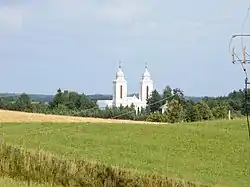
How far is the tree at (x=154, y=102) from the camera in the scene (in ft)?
287

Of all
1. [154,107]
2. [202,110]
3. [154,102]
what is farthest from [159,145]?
[154,102]

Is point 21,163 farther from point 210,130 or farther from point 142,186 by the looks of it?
point 210,130

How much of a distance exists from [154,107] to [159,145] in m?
61.4

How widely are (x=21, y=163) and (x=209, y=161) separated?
9980 mm

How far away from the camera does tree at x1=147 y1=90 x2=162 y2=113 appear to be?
87350 millimetres

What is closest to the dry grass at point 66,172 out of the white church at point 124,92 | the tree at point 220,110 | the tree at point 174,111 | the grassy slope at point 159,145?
the grassy slope at point 159,145

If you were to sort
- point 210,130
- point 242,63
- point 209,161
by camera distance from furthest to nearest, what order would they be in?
point 210,130, point 209,161, point 242,63

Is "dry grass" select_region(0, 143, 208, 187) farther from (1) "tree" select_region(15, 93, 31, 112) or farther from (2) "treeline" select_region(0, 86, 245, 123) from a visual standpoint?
(1) "tree" select_region(15, 93, 31, 112)

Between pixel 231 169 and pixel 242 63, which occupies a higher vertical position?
pixel 242 63

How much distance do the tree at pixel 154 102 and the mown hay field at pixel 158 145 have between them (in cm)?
5099

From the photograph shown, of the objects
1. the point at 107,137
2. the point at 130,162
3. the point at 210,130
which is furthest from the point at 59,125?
the point at 130,162

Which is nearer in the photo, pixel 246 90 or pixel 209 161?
pixel 246 90

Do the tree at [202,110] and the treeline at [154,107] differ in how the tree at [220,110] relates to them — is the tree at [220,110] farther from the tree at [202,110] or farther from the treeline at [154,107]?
the tree at [202,110]

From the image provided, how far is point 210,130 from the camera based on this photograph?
3231cm
